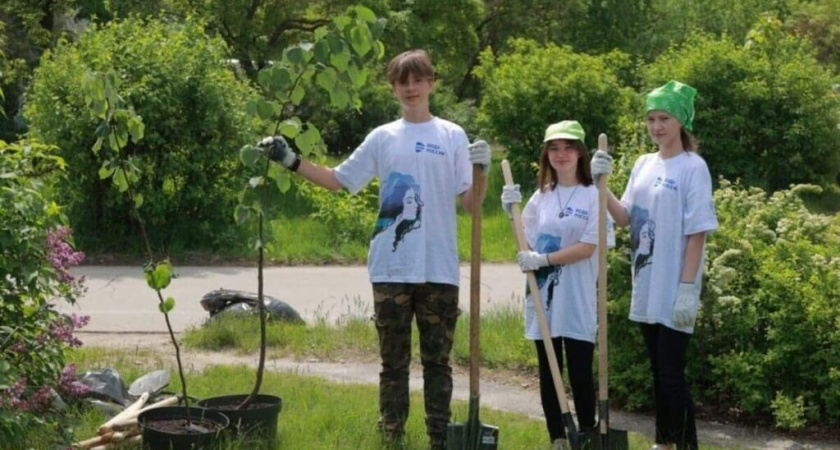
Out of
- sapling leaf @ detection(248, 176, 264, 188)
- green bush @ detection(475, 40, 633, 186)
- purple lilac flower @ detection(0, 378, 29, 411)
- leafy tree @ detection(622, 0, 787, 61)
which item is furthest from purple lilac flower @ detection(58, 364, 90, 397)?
leafy tree @ detection(622, 0, 787, 61)

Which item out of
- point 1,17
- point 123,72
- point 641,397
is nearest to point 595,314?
point 641,397

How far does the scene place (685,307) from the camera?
211 inches

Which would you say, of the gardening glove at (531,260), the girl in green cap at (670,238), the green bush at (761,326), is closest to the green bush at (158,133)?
the green bush at (761,326)

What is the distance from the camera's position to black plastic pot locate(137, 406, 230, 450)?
16.8 ft

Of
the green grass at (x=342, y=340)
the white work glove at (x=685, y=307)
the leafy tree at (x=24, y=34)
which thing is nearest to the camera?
the white work glove at (x=685, y=307)

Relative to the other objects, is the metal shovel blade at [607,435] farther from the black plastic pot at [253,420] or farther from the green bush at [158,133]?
the green bush at [158,133]

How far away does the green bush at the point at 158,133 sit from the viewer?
1237 cm

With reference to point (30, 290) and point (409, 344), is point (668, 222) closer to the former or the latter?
point (409, 344)

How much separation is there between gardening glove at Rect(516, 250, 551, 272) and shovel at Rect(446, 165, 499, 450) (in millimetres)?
211

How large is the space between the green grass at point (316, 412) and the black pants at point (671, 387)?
522 mm

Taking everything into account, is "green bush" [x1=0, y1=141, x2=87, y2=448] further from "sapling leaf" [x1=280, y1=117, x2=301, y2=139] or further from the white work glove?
the white work glove

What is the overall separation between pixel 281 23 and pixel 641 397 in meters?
15.2

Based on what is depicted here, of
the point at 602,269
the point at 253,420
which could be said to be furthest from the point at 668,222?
the point at 253,420

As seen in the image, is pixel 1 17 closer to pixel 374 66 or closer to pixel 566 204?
pixel 374 66
